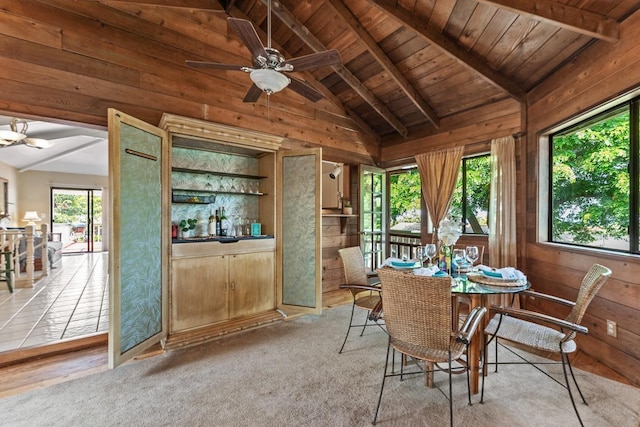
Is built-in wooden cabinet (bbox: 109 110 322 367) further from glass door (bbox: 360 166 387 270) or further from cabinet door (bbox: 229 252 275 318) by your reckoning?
glass door (bbox: 360 166 387 270)

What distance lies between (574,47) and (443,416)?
3349 mm

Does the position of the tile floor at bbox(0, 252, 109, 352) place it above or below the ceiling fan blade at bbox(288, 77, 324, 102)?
below

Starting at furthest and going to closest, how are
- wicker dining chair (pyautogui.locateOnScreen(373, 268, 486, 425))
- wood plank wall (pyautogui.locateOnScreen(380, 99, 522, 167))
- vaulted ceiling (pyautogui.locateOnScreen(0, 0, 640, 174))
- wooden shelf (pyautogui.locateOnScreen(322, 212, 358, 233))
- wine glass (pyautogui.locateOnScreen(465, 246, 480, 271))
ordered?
wooden shelf (pyautogui.locateOnScreen(322, 212, 358, 233)) → wood plank wall (pyautogui.locateOnScreen(380, 99, 522, 167)) → vaulted ceiling (pyautogui.locateOnScreen(0, 0, 640, 174)) → wine glass (pyautogui.locateOnScreen(465, 246, 480, 271)) → wicker dining chair (pyautogui.locateOnScreen(373, 268, 486, 425))

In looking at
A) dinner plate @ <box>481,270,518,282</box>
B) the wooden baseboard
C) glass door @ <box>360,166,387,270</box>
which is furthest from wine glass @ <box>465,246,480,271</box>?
the wooden baseboard

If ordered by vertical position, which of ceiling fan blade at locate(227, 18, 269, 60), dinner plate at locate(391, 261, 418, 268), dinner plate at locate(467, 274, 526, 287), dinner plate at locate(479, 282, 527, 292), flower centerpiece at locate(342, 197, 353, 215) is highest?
ceiling fan blade at locate(227, 18, 269, 60)

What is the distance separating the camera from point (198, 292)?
2.98 m

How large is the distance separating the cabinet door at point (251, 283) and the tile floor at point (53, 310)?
1.36m

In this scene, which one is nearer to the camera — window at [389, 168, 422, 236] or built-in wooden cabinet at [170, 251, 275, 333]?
built-in wooden cabinet at [170, 251, 275, 333]

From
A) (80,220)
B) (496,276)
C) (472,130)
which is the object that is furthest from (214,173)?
(80,220)

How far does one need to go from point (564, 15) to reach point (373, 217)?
3344mm

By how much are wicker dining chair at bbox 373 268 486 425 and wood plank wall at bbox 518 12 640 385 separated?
4.74ft

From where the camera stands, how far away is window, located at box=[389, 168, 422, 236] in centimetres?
512

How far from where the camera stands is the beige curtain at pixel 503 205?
3322 mm

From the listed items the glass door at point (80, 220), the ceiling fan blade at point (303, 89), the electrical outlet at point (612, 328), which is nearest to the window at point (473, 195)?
the electrical outlet at point (612, 328)
